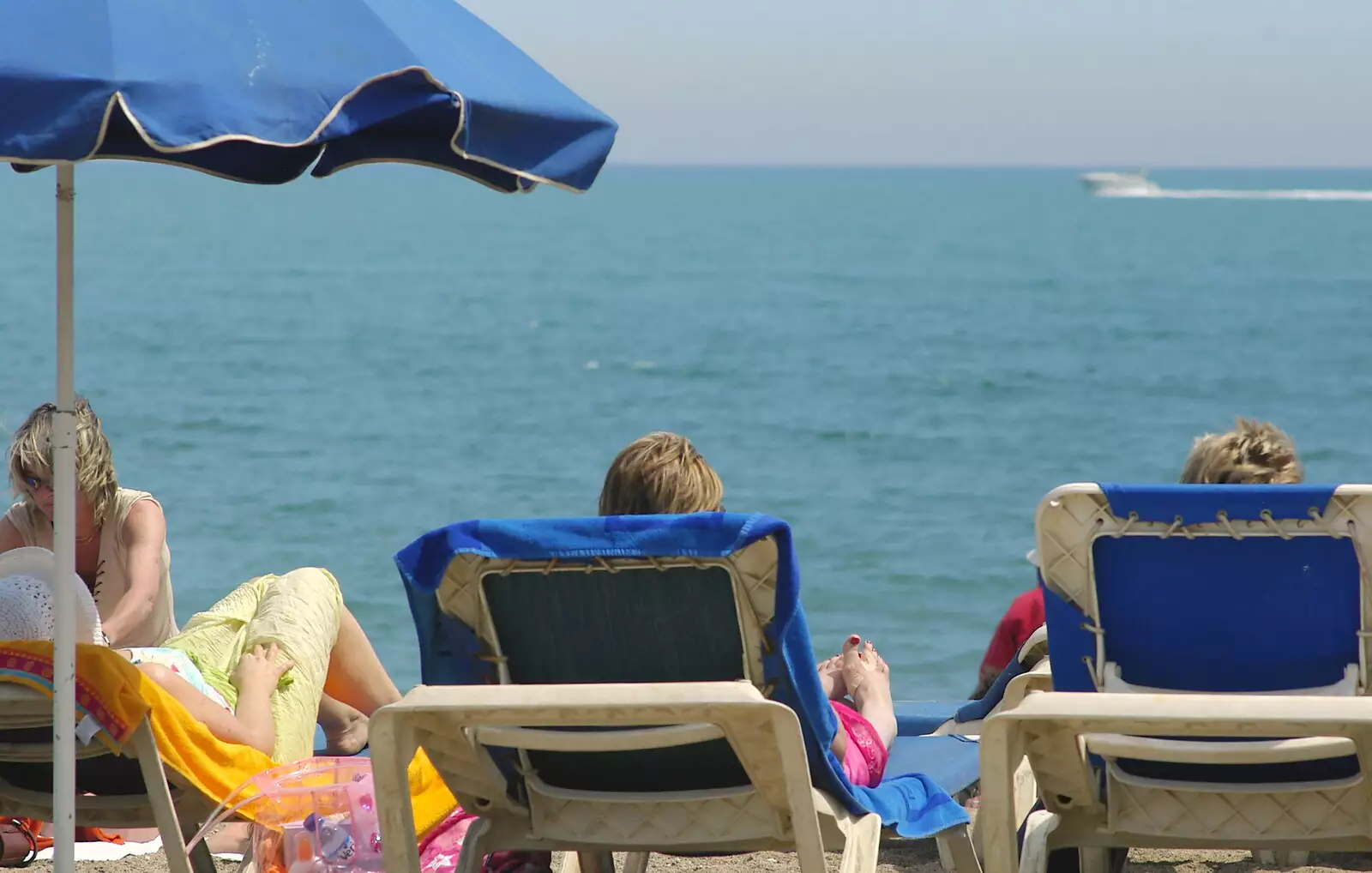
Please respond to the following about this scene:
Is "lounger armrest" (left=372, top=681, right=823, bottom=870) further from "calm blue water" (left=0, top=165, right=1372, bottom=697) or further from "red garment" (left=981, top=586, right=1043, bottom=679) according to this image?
"calm blue water" (left=0, top=165, right=1372, bottom=697)

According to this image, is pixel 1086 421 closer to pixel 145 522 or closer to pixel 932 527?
pixel 932 527

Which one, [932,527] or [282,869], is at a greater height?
[282,869]

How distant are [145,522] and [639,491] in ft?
5.37

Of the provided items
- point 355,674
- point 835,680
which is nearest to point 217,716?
point 355,674

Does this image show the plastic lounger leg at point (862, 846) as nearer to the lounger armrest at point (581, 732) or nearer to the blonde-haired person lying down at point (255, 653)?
the lounger armrest at point (581, 732)

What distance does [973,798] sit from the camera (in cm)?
425

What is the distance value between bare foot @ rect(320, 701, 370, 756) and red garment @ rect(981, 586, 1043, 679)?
1515 millimetres

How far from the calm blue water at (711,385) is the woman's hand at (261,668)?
6647 mm

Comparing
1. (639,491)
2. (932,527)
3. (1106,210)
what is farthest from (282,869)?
(1106,210)

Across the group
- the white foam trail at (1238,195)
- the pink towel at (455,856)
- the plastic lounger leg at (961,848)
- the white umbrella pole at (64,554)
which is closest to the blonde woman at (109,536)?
the pink towel at (455,856)

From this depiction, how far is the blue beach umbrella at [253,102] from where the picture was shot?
234 centimetres

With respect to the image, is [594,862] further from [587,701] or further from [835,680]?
[587,701]

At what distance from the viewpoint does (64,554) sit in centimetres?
283

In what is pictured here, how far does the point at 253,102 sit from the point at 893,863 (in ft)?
7.35
